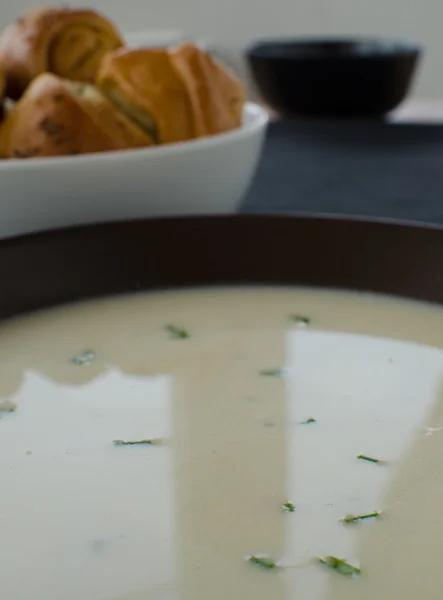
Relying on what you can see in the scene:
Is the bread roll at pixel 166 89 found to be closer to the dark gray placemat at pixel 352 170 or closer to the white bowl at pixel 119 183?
the white bowl at pixel 119 183

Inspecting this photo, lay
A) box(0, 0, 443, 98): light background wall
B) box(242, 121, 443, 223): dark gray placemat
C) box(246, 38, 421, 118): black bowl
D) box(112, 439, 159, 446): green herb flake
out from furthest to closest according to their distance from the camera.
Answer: box(0, 0, 443, 98): light background wall, box(246, 38, 421, 118): black bowl, box(242, 121, 443, 223): dark gray placemat, box(112, 439, 159, 446): green herb flake

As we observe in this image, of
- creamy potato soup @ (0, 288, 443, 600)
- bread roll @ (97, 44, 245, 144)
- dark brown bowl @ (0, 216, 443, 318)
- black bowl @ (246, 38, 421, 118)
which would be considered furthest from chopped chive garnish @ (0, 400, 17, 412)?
black bowl @ (246, 38, 421, 118)

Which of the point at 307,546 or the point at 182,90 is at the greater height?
the point at 182,90

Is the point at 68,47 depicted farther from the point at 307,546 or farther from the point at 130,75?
the point at 307,546

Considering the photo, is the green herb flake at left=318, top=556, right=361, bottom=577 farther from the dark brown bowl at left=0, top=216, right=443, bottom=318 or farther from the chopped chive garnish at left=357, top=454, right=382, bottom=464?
the dark brown bowl at left=0, top=216, right=443, bottom=318

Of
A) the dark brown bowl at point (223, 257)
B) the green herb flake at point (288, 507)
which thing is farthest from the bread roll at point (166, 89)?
the green herb flake at point (288, 507)

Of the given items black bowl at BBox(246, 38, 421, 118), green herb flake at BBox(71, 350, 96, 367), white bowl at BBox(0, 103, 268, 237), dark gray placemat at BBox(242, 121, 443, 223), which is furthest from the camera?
black bowl at BBox(246, 38, 421, 118)

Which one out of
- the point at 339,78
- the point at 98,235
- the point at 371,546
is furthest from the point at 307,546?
the point at 339,78
